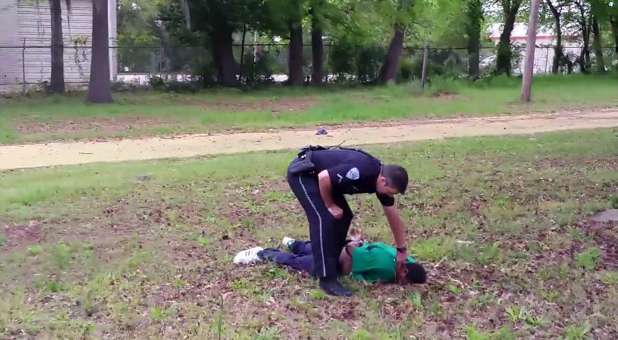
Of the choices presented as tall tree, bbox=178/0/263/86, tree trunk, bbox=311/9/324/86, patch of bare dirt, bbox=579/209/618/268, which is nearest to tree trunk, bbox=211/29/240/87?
tall tree, bbox=178/0/263/86

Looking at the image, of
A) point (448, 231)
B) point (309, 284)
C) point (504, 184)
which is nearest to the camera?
point (309, 284)

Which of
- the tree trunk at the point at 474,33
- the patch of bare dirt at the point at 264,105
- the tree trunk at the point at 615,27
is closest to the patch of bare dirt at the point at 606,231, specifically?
the patch of bare dirt at the point at 264,105

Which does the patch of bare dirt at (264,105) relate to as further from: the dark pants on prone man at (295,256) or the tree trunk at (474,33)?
the tree trunk at (474,33)

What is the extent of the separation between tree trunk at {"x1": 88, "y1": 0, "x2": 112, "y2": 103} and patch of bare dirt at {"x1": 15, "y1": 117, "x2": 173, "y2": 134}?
3.61 meters

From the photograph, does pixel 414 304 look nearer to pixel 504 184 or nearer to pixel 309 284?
pixel 309 284

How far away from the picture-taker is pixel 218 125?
15914 mm

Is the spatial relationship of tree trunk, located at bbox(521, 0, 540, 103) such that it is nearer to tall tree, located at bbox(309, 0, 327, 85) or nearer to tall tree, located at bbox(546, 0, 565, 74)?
tall tree, located at bbox(309, 0, 327, 85)

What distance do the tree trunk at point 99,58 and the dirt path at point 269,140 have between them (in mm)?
6751

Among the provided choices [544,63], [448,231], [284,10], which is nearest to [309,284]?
[448,231]

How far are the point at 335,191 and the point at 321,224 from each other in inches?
10.4

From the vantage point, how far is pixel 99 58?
20.7 metres

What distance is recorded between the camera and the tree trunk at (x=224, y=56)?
86.5 ft

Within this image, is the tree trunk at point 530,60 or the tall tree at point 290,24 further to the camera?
the tall tree at point 290,24

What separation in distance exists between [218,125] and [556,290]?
10847 mm
